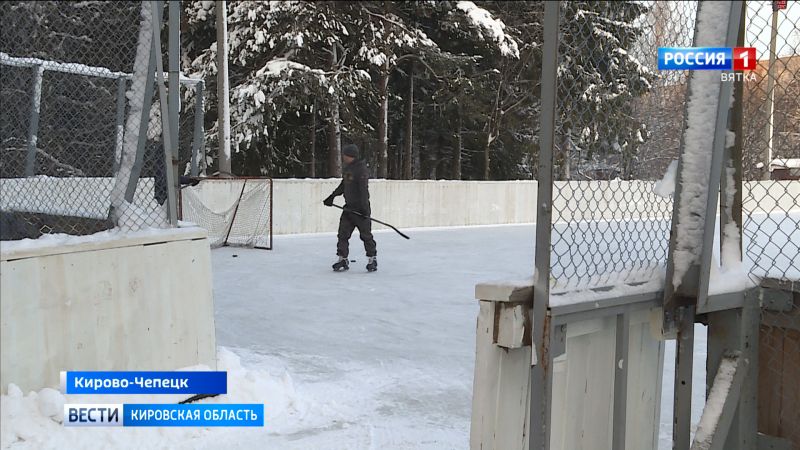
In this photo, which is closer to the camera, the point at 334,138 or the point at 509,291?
the point at 509,291

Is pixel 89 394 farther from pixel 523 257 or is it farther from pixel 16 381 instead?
pixel 523 257

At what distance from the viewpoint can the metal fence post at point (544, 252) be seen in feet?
7.44

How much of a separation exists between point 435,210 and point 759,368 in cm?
1522

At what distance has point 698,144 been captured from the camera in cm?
261

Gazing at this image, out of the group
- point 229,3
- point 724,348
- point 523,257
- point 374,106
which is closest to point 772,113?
point 724,348

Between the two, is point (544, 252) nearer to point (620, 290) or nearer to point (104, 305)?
point (620, 290)

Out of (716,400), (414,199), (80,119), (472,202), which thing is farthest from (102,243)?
(472,202)

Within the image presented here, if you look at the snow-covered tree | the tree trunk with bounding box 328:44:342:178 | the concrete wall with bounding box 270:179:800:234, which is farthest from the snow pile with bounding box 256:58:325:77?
the snow-covered tree

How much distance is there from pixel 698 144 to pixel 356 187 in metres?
6.94

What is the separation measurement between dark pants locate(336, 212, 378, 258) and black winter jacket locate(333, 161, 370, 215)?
0.11 m

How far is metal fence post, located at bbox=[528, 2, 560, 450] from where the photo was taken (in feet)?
7.44

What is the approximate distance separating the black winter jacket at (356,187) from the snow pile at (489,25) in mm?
13553

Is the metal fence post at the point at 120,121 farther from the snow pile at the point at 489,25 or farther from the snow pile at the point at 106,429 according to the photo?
the snow pile at the point at 489,25

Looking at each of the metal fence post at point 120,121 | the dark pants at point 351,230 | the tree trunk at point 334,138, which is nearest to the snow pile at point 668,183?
the metal fence post at point 120,121
